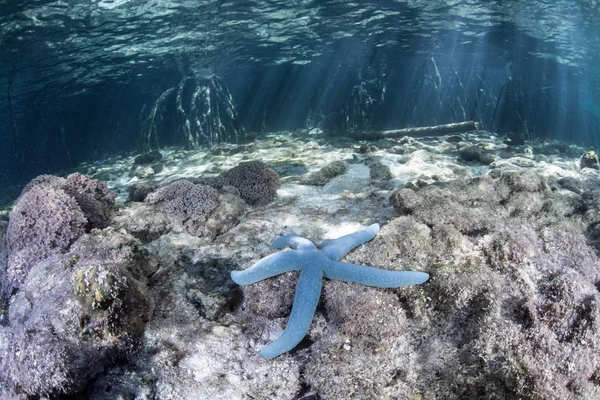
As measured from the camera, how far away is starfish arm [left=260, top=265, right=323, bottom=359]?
106 inches

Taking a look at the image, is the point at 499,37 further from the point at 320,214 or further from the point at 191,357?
the point at 191,357

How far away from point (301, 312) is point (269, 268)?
1.83ft

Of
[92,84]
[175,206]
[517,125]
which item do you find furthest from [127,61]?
[517,125]

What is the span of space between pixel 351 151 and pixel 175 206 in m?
9.54

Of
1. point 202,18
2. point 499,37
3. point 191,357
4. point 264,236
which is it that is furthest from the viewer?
point 499,37

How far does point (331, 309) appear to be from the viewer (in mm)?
3039

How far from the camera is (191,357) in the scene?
9.53 feet

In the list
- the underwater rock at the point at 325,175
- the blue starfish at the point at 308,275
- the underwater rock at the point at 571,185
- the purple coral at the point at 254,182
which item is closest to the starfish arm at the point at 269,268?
the blue starfish at the point at 308,275

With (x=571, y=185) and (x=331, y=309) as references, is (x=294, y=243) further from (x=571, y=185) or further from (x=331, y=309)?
(x=571, y=185)

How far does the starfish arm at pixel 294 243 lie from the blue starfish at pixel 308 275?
0.04 feet

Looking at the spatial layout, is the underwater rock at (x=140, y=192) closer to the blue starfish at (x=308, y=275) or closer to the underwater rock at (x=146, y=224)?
the underwater rock at (x=146, y=224)

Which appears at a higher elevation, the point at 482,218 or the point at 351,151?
the point at 482,218

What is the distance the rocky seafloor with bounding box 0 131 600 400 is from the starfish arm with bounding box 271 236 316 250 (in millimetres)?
318

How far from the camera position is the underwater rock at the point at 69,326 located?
96.6 inches
